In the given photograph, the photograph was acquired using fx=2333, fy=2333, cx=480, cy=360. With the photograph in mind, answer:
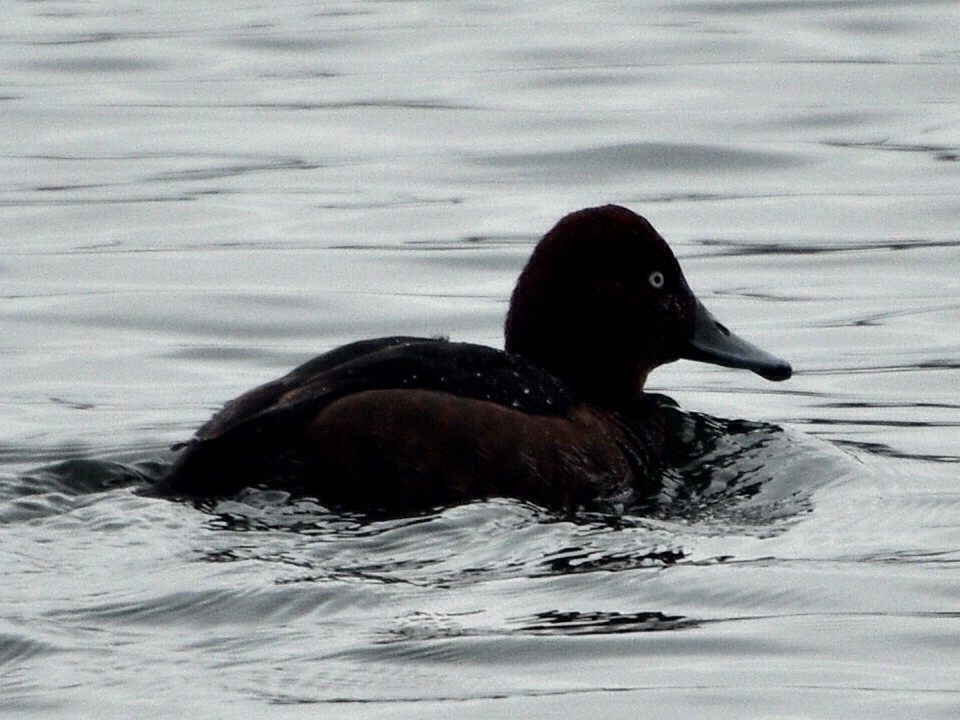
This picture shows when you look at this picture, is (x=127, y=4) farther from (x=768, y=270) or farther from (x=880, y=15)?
(x=768, y=270)

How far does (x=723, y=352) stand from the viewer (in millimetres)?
7719

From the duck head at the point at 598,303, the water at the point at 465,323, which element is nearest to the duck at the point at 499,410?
the duck head at the point at 598,303

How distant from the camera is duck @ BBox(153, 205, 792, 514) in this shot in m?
6.18

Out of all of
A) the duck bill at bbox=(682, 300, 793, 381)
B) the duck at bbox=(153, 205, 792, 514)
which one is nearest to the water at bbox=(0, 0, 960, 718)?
the duck at bbox=(153, 205, 792, 514)

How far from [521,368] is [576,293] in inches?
23.1

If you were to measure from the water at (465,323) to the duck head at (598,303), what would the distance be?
425mm

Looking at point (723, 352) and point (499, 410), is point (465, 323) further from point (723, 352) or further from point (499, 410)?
point (499, 410)

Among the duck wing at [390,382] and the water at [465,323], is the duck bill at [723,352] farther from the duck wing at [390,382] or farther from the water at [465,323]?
the duck wing at [390,382]

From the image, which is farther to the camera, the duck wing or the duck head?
the duck head

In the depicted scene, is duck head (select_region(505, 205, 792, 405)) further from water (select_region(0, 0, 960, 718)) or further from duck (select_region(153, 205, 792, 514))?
water (select_region(0, 0, 960, 718))

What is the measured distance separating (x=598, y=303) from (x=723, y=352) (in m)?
0.60

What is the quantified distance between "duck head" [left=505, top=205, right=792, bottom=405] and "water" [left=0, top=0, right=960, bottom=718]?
1.40 ft

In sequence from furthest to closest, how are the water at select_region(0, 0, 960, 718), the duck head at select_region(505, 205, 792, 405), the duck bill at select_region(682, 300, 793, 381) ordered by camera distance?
the duck bill at select_region(682, 300, 793, 381) → the duck head at select_region(505, 205, 792, 405) → the water at select_region(0, 0, 960, 718)

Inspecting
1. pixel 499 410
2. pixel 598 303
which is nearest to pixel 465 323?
pixel 598 303
